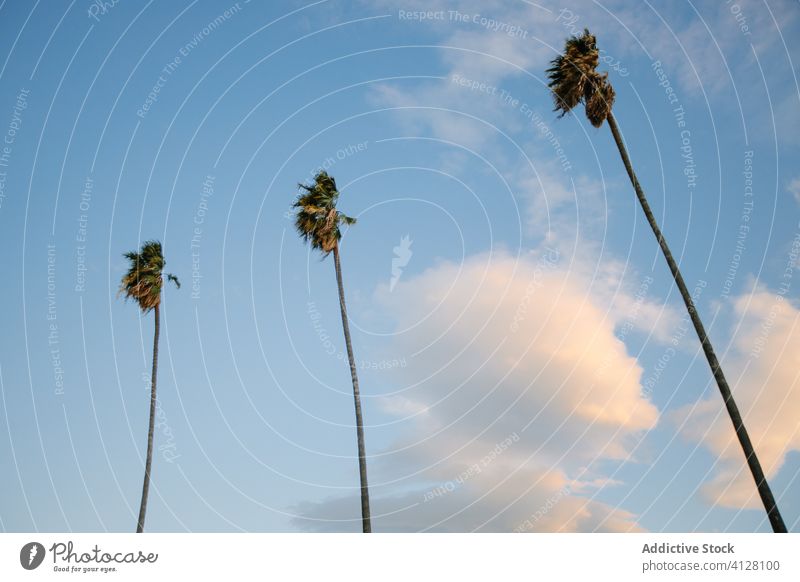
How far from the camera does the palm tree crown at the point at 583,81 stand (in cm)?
2752

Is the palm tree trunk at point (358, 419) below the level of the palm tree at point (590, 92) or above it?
below

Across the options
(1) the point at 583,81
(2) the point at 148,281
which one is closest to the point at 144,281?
(2) the point at 148,281

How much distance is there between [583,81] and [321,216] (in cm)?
1562

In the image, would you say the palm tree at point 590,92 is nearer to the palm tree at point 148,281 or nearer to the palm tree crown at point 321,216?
the palm tree crown at point 321,216

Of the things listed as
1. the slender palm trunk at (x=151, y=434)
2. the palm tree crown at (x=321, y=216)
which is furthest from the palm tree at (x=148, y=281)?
the palm tree crown at (x=321, y=216)
